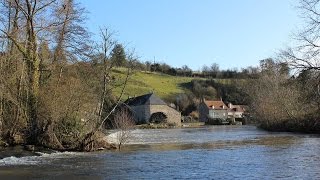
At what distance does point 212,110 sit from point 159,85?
21.9 metres

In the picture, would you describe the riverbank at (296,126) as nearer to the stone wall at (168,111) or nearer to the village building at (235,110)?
the stone wall at (168,111)

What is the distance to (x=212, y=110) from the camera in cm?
13862

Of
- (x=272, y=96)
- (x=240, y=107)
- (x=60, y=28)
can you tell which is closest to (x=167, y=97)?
(x=240, y=107)

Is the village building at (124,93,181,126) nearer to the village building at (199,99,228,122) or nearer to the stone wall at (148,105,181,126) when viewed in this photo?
the stone wall at (148,105,181,126)

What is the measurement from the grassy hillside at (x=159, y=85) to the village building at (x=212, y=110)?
10.1m

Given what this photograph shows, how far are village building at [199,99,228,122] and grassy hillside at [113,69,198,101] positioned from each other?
10.1m

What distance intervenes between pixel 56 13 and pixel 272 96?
42.7 m

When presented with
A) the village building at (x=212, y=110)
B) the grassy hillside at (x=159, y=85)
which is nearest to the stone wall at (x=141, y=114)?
the grassy hillside at (x=159, y=85)

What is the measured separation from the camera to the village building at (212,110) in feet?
452

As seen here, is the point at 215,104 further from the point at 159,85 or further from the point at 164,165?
the point at 164,165

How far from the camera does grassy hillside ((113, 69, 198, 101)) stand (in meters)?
140

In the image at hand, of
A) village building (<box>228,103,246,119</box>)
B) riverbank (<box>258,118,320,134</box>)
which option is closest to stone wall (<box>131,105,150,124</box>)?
village building (<box>228,103,246,119</box>)

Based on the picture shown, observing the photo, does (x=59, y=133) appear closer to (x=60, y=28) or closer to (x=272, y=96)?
(x=60, y=28)

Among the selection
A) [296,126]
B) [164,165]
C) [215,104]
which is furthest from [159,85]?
[164,165]
